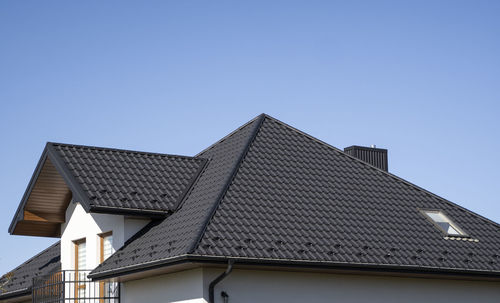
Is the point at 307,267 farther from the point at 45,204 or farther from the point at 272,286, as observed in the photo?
the point at 45,204

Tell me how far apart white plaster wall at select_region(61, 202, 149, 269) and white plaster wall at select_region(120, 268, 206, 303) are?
1128 mm

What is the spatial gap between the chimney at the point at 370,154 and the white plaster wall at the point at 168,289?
8.38 meters

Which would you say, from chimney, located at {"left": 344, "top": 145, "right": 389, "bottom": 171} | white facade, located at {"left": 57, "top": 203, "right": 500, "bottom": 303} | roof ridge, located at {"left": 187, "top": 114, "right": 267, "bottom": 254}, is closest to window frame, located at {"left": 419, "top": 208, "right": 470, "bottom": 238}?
white facade, located at {"left": 57, "top": 203, "right": 500, "bottom": 303}

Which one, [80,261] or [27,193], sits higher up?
[27,193]

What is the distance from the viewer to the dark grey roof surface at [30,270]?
2125 centimetres

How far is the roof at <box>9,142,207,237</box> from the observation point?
17062 millimetres

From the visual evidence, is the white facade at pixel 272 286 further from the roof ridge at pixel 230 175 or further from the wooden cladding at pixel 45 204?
the wooden cladding at pixel 45 204

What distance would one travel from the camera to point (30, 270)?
22750 mm

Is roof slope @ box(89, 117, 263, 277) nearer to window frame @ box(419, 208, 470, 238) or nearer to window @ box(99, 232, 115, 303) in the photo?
window @ box(99, 232, 115, 303)

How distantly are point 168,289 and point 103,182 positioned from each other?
3380 millimetres

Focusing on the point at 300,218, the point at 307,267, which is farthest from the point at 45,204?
the point at 307,267

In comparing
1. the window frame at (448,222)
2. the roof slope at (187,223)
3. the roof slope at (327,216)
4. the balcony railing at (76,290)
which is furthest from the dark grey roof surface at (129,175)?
the window frame at (448,222)

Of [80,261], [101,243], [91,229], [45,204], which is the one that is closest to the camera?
[101,243]

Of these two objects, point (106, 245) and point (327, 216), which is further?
point (106, 245)
